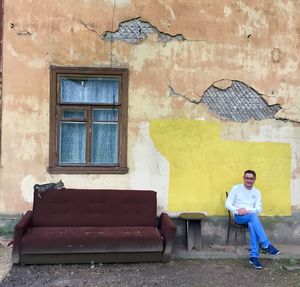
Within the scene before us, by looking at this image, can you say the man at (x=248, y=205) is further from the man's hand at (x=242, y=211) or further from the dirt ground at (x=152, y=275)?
the dirt ground at (x=152, y=275)

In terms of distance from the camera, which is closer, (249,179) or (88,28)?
(249,179)

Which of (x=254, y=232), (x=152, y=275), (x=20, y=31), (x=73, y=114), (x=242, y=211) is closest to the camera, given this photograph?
(x=152, y=275)

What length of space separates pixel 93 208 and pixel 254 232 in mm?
2250

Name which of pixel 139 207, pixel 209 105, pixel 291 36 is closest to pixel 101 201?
pixel 139 207

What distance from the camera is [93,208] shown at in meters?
6.53

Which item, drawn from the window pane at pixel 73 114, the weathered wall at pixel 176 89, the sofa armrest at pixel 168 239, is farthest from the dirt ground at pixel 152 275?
the window pane at pixel 73 114

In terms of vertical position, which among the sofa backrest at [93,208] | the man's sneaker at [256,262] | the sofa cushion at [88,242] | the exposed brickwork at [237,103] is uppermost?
the exposed brickwork at [237,103]

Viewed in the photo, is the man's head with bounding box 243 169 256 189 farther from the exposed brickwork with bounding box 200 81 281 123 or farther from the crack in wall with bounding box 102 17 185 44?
the crack in wall with bounding box 102 17 185 44

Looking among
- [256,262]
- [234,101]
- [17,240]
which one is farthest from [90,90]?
[256,262]

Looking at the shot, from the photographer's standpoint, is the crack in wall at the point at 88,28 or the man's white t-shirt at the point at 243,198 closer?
the man's white t-shirt at the point at 243,198

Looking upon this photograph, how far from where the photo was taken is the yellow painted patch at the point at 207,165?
697 cm

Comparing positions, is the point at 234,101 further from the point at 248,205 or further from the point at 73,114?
the point at 73,114

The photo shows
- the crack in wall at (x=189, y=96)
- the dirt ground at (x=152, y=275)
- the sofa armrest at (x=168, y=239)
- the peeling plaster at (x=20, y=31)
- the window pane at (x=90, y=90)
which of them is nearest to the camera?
the dirt ground at (x=152, y=275)

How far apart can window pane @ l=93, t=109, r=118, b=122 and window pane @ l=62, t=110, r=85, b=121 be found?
19 cm
